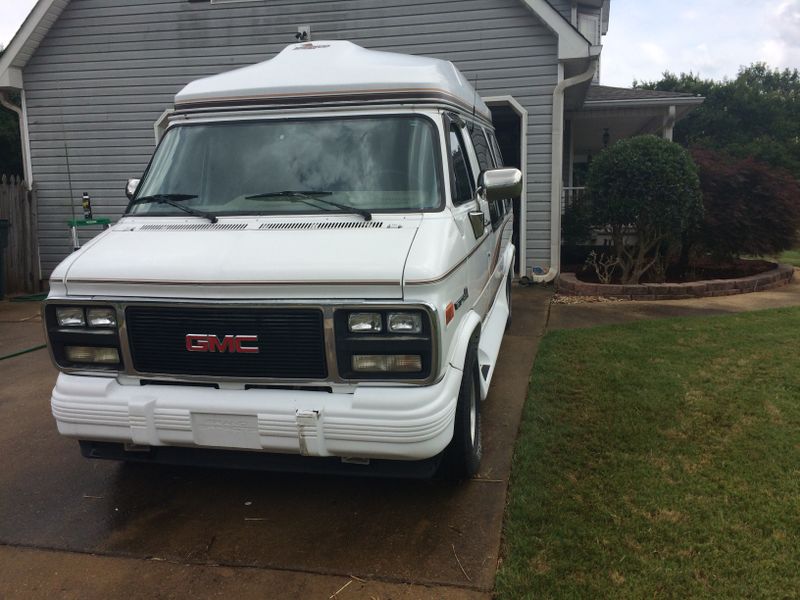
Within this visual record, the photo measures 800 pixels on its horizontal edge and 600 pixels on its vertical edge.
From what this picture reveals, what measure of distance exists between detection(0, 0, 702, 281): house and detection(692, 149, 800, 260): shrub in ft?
7.08

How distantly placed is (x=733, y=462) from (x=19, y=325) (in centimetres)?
825

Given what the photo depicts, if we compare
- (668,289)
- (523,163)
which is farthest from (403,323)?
(523,163)

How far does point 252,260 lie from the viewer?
313 cm

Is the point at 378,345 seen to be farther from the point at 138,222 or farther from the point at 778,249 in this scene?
the point at 778,249

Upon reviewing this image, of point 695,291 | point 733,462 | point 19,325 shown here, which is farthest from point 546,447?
point 19,325

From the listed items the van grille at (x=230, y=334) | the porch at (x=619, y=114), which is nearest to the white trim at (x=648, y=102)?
the porch at (x=619, y=114)

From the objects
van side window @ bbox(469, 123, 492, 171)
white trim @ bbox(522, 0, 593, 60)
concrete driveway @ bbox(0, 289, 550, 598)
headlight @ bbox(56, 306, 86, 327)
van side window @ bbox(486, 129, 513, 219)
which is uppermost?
white trim @ bbox(522, 0, 593, 60)

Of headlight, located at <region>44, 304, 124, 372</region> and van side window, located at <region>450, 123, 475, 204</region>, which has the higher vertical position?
van side window, located at <region>450, 123, 475, 204</region>

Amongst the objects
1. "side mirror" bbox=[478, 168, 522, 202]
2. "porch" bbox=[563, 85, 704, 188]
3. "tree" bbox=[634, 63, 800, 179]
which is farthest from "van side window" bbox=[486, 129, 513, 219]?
"tree" bbox=[634, 63, 800, 179]

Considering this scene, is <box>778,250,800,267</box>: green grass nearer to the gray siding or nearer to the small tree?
the small tree

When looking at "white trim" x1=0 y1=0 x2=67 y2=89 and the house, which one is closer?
the house

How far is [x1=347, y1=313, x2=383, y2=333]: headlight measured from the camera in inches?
Result: 117

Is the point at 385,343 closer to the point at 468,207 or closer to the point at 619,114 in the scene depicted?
the point at 468,207

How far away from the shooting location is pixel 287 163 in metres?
3.86
